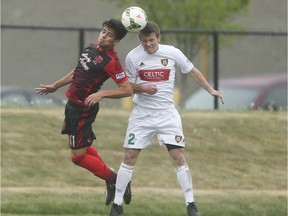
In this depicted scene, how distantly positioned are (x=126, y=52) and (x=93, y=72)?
1937 cm

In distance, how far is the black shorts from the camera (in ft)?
39.2

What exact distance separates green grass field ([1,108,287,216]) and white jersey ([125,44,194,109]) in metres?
2.42

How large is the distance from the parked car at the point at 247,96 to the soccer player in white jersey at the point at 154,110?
8395 millimetres

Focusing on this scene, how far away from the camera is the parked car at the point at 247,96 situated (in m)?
21.0

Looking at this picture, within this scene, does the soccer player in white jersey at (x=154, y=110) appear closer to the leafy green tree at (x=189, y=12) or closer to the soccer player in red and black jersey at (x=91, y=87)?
the soccer player in red and black jersey at (x=91, y=87)

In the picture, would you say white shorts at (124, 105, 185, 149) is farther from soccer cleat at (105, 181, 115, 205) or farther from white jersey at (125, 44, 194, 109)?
soccer cleat at (105, 181, 115, 205)

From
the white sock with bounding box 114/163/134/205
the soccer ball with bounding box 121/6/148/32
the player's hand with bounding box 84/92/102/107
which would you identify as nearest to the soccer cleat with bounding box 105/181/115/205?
the white sock with bounding box 114/163/134/205

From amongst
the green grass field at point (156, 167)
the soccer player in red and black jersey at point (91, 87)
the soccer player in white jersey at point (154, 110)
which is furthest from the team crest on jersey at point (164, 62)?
the green grass field at point (156, 167)

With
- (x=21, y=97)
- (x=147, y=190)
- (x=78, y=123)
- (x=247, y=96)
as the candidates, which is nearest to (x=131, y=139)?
(x=78, y=123)

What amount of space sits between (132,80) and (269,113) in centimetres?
748

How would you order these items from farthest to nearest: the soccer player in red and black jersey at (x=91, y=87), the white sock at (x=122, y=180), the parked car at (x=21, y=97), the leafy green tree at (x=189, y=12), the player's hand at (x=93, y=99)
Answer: the leafy green tree at (x=189, y=12) → the parked car at (x=21, y=97) → the white sock at (x=122, y=180) → the soccer player in red and black jersey at (x=91, y=87) → the player's hand at (x=93, y=99)

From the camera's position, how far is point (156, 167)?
16500 mm

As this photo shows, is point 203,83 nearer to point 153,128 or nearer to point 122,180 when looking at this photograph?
point 153,128

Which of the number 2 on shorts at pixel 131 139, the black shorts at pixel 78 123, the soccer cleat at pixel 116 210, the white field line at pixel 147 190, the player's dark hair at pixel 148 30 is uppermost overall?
the player's dark hair at pixel 148 30
